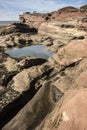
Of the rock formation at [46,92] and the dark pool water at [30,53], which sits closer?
the rock formation at [46,92]

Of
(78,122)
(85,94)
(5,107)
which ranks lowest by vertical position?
(5,107)

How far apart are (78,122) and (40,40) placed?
3659 cm

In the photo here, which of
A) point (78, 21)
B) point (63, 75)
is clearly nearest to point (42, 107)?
point (63, 75)

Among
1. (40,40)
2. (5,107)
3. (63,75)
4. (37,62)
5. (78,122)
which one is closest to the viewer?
(78,122)

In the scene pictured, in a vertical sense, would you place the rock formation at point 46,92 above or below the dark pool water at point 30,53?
above

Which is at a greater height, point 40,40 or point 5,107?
point 5,107

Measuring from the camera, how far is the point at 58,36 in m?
49.9

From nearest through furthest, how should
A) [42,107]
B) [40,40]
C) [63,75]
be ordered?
[42,107] → [63,75] → [40,40]

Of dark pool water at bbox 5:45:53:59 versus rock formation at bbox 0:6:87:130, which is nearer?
rock formation at bbox 0:6:87:130

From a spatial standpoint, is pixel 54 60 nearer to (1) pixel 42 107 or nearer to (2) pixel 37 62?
(2) pixel 37 62

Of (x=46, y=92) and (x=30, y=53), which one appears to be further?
(x=30, y=53)

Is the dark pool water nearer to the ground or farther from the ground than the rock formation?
nearer to the ground

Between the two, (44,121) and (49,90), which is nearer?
(44,121)

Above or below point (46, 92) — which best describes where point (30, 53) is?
below
